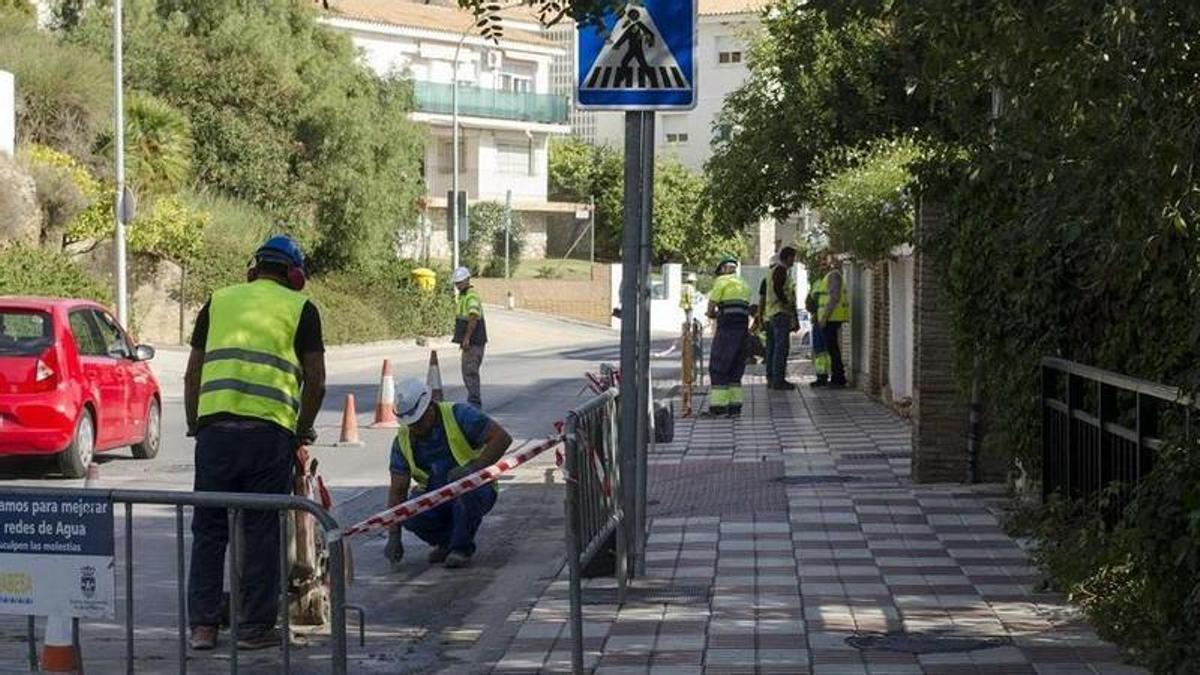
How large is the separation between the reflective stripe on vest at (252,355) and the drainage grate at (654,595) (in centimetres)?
186

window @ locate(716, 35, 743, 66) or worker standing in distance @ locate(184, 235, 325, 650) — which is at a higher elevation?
window @ locate(716, 35, 743, 66)

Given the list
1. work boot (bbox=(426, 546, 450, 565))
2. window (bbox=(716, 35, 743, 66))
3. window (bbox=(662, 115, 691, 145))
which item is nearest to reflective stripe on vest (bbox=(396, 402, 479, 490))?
work boot (bbox=(426, 546, 450, 565))

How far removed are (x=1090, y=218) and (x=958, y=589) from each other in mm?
3713

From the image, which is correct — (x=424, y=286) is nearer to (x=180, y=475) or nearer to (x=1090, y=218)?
(x=180, y=475)

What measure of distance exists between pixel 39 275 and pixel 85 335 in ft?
53.3

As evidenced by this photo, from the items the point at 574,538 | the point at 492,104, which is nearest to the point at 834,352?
the point at 574,538

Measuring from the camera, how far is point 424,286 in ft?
187

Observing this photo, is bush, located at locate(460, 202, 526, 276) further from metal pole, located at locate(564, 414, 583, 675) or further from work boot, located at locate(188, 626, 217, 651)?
metal pole, located at locate(564, 414, 583, 675)

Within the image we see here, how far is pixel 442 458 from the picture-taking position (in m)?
12.5

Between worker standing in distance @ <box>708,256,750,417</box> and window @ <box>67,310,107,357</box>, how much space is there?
7602 millimetres

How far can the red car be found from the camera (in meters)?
17.2

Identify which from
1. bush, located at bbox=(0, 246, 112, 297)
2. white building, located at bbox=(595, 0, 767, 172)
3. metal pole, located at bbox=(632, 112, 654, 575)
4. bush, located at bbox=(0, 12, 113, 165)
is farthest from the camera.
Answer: white building, located at bbox=(595, 0, 767, 172)

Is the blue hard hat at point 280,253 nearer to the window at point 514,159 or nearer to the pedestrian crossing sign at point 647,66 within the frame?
the pedestrian crossing sign at point 647,66

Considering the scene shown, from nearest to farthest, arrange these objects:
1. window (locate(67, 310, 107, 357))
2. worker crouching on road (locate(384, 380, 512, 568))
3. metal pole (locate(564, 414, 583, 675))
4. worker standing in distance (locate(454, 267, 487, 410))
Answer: metal pole (locate(564, 414, 583, 675))
worker crouching on road (locate(384, 380, 512, 568))
window (locate(67, 310, 107, 357))
worker standing in distance (locate(454, 267, 487, 410))
